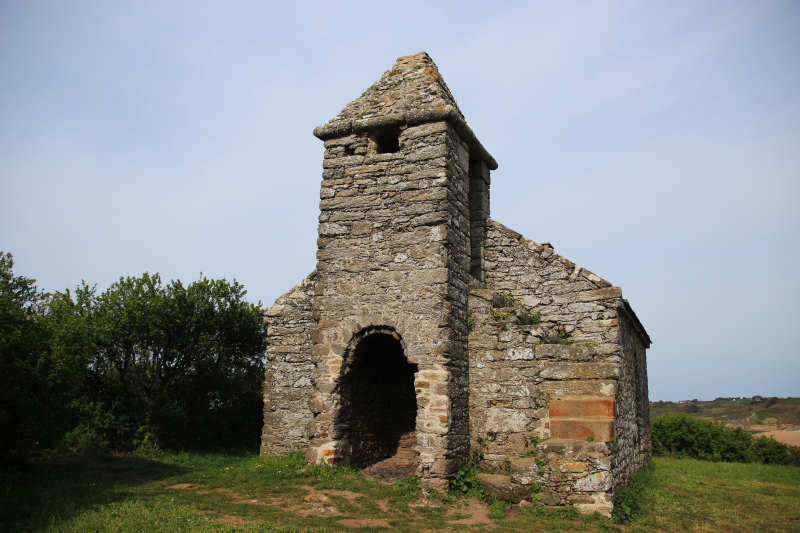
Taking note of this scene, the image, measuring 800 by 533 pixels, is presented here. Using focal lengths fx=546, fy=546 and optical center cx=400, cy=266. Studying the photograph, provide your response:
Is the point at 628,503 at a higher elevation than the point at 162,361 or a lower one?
lower

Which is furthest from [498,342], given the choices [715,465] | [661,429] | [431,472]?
[661,429]

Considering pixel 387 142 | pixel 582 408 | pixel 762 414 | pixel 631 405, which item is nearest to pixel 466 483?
pixel 582 408

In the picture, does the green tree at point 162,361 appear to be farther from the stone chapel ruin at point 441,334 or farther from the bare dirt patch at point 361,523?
the bare dirt patch at point 361,523

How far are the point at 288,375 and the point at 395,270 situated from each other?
3.88 m

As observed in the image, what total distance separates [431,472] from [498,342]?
241cm

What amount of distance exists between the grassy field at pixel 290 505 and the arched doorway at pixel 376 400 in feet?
3.41

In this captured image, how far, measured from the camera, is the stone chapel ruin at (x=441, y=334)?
8.38 meters

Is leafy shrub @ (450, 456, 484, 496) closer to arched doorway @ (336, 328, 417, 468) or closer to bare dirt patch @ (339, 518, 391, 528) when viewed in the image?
bare dirt patch @ (339, 518, 391, 528)

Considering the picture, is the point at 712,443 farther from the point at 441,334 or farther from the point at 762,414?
the point at 762,414

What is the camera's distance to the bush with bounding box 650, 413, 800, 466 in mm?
15641

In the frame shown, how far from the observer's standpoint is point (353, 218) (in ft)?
32.8

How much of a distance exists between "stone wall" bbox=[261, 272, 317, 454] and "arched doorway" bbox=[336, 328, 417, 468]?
1512mm

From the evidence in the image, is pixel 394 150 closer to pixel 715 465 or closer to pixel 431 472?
pixel 431 472

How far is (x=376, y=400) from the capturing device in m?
10.7
